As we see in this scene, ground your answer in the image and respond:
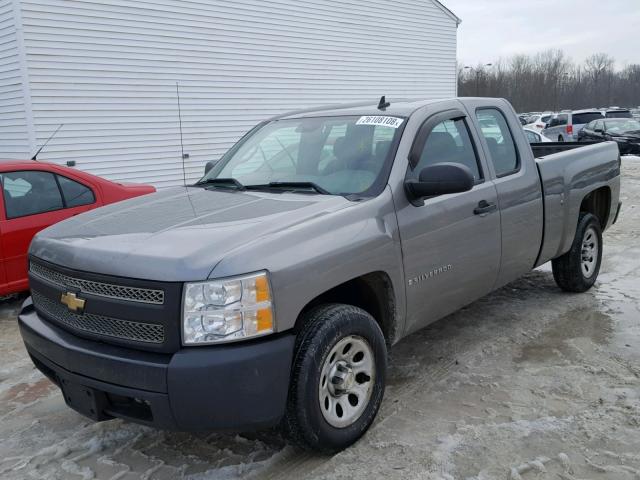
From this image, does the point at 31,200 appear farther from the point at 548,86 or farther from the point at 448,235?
the point at 548,86

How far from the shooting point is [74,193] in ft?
21.2

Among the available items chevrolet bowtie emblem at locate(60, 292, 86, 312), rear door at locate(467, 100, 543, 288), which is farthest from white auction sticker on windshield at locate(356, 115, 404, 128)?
chevrolet bowtie emblem at locate(60, 292, 86, 312)

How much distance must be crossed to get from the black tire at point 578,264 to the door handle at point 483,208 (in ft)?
5.97

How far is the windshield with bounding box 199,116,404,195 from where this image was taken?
3701 millimetres

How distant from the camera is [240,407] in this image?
2.70 meters

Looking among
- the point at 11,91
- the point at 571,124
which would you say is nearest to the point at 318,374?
the point at 11,91

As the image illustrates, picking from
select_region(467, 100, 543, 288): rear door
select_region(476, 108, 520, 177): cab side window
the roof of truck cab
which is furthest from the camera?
select_region(476, 108, 520, 177): cab side window

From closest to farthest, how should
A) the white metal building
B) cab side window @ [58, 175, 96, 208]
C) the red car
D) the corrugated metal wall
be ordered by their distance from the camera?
the red car, cab side window @ [58, 175, 96, 208], the corrugated metal wall, the white metal building

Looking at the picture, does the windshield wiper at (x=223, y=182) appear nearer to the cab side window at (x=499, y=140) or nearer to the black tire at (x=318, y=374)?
the black tire at (x=318, y=374)

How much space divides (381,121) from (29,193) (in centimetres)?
399

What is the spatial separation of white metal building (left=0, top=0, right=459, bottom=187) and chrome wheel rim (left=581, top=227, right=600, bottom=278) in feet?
30.7

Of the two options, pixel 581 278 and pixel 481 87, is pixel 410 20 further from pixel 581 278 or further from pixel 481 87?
pixel 481 87

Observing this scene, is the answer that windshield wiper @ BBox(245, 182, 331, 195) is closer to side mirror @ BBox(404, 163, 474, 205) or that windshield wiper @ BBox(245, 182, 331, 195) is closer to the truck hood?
the truck hood

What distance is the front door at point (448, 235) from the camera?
12.0ft
